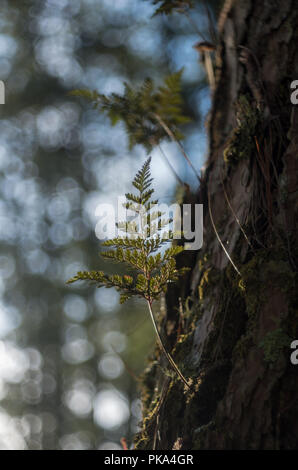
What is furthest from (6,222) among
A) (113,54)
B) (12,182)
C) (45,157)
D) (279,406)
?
(279,406)

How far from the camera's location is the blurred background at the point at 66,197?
25.6 ft

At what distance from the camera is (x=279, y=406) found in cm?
91

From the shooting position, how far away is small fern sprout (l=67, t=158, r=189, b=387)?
108 centimetres

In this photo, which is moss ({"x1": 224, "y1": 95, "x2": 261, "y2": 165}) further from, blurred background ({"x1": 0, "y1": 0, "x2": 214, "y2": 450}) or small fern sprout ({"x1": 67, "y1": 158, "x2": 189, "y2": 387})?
blurred background ({"x1": 0, "y1": 0, "x2": 214, "y2": 450})

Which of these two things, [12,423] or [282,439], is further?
[12,423]

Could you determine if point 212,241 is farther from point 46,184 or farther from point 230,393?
point 46,184

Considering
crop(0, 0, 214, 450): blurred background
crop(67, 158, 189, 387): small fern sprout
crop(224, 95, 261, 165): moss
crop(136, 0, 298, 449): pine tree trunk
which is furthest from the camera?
crop(0, 0, 214, 450): blurred background

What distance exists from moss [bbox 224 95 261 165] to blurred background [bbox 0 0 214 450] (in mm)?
4712

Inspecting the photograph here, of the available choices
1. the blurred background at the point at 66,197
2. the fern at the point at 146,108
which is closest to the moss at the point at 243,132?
the fern at the point at 146,108

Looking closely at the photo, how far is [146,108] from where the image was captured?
182cm

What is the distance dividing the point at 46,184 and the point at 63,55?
122 inches

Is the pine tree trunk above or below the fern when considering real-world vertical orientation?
below

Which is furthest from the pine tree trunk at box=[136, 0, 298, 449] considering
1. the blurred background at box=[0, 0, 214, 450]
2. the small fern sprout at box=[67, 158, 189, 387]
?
the blurred background at box=[0, 0, 214, 450]

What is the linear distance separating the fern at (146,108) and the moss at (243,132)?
1.27 ft
